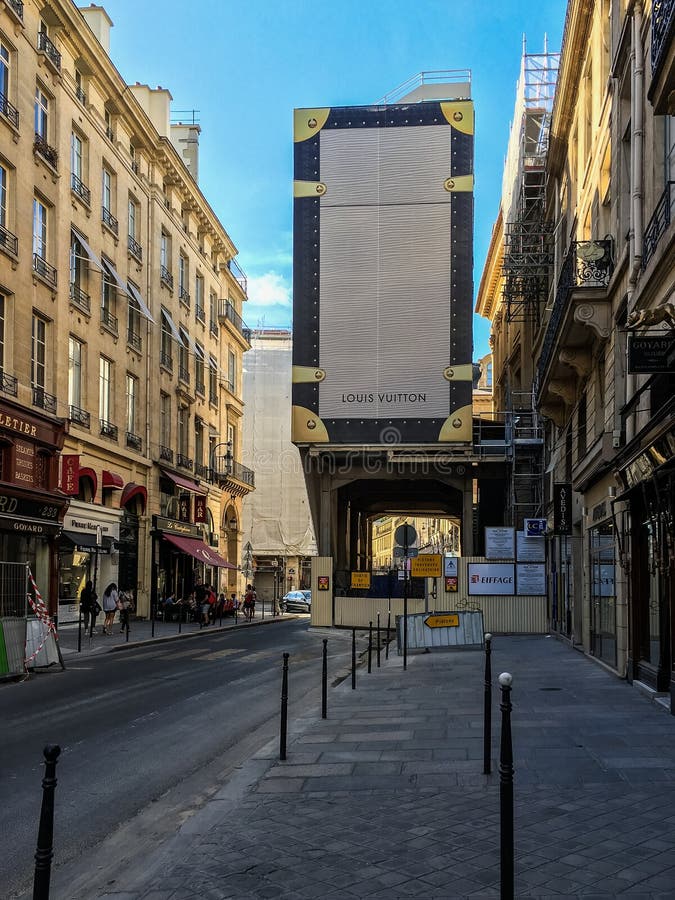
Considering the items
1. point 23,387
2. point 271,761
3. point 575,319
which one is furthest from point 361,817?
point 23,387

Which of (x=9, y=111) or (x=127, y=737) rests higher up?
(x=9, y=111)

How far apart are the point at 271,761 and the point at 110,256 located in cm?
2954

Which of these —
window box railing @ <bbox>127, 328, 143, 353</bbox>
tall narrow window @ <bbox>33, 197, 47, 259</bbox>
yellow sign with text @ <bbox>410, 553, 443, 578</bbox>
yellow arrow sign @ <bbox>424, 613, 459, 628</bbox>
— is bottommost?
yellow arrow sign @ <bbox>424, 613, 459, 628</bbox>

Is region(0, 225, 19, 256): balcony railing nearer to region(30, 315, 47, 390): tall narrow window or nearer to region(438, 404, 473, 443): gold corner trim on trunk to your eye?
region(30, 315, 47, 390): tall narrow window

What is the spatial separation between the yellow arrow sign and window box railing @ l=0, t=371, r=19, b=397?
13.2 m

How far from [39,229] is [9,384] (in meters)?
5.82

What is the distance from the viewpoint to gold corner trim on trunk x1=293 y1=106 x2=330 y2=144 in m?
37.1

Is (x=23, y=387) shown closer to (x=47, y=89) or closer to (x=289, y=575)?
(x=47, y=89)

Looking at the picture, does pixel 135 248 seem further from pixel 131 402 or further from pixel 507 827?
pixel 507 827

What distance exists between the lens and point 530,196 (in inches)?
1404

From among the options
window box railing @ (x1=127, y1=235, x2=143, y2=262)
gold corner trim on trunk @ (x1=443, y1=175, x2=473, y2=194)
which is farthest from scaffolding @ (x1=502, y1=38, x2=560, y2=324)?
window box railing @ (x1=127, y1=235, x2=143, y2=262)

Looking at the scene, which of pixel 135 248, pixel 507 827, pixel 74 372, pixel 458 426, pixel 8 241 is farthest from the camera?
pixel 135 248

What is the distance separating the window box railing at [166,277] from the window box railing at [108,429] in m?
9.77

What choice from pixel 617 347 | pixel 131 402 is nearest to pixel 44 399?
pixel 131 402
